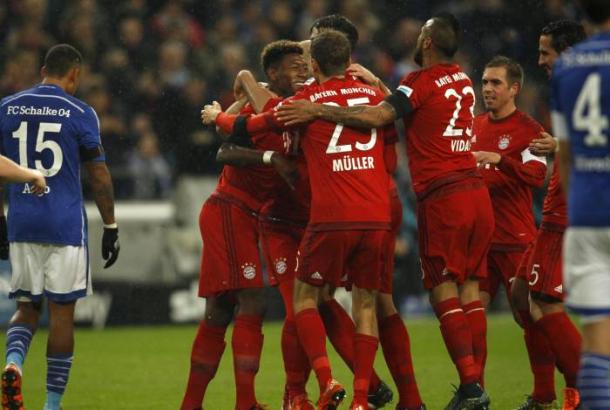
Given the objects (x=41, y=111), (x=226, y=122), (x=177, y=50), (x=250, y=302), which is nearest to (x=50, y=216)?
(x=41, y=111)

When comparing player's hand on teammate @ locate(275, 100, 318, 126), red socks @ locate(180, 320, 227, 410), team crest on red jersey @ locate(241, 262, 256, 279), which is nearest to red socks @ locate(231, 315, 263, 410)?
red socks @ locate(180, 320, 227, 410)

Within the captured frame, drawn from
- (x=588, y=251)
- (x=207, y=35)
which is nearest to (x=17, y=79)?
(x=207, y=35)

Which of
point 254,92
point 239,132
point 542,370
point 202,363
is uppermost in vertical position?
point 254,92

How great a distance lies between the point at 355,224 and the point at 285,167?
25.2 inches

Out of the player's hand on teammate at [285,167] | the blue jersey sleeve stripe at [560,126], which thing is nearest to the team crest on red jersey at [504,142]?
the player's hand on teammate at [285,167]

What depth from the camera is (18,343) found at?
301 inches

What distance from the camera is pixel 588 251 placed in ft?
17.6

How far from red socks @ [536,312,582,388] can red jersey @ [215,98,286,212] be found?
1985mm

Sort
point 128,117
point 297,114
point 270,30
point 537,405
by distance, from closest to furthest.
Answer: point 297,114 < point 537,405 < point 128,117 < point 270,30

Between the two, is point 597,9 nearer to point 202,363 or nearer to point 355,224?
point 355,224

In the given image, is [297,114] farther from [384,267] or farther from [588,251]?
[588,251]

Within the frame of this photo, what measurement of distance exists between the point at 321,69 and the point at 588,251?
2461 millimetres

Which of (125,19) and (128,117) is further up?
(125,19)

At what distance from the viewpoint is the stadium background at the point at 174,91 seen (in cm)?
1427
